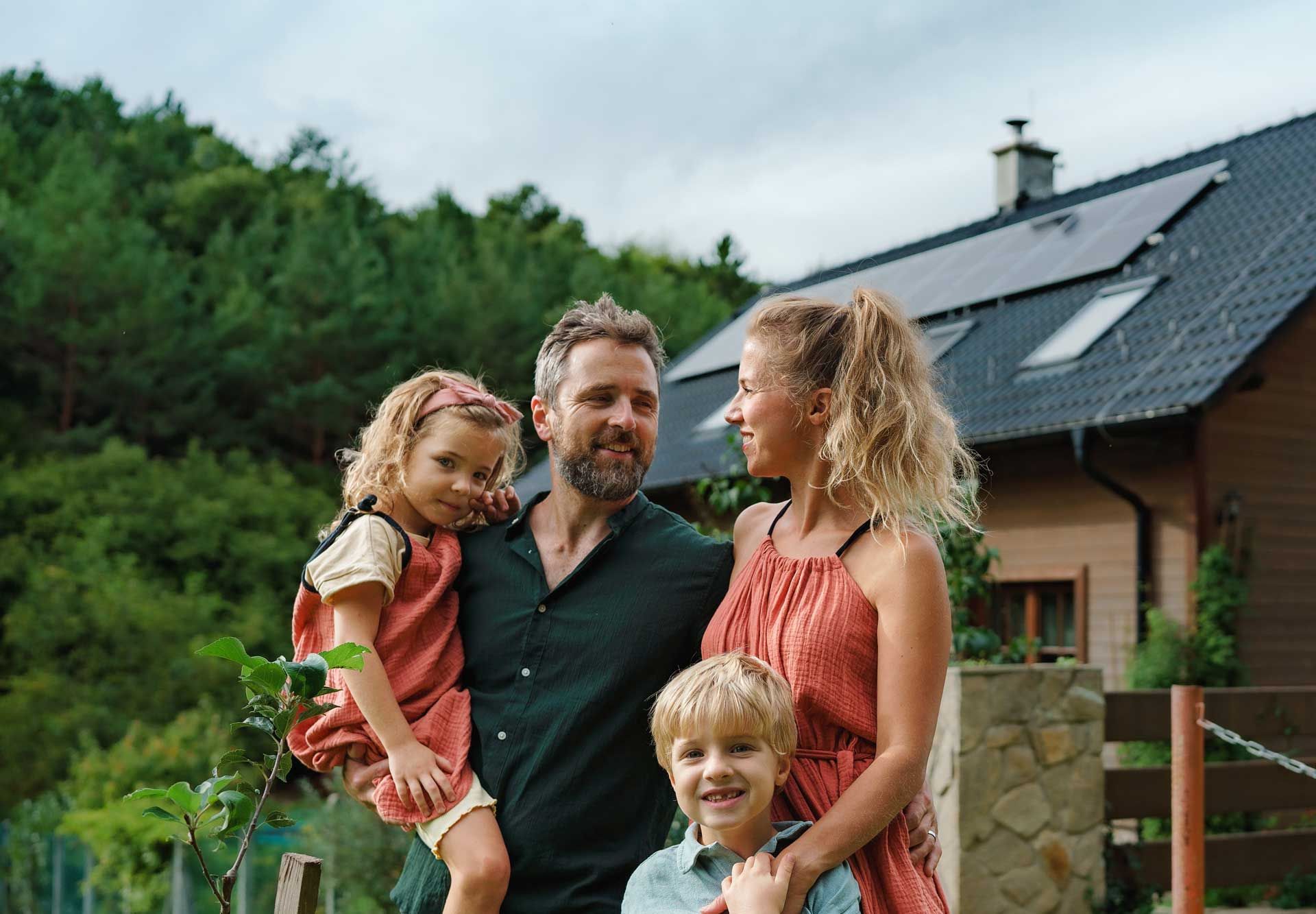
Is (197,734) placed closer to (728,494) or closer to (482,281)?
(728,494)

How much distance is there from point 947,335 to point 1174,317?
265 centimetres

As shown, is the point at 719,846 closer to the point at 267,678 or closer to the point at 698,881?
the point at 698,881

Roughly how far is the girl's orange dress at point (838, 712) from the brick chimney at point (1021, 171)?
13.7 meters

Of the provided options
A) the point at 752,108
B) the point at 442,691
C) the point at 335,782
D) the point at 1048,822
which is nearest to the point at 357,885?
the point at 335,782

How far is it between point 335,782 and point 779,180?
33.4 metres

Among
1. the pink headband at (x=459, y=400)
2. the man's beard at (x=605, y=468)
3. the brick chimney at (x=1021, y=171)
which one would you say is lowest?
the man's beard at (x=605, y=468)

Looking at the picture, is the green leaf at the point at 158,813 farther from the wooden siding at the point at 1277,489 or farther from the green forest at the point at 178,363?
the wooden siding at the point at 1277,489

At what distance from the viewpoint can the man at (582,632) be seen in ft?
7.91

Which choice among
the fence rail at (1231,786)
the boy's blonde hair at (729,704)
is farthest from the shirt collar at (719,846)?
the fence rail at (1231,786)

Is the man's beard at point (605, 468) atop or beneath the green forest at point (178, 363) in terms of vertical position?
beneath

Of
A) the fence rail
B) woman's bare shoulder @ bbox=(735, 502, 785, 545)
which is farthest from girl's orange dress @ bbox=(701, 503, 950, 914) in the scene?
the fence rail

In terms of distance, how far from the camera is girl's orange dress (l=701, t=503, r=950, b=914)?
2080 millimetres

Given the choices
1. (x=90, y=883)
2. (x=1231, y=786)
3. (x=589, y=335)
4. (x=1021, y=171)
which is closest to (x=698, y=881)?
(x=589, y=335)

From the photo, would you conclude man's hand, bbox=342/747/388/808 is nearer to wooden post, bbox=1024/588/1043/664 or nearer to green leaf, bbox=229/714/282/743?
green leaf, bbox=229/714/282/743
